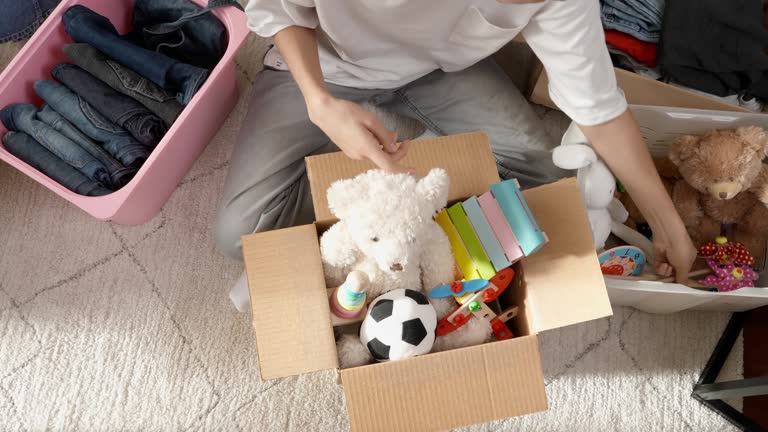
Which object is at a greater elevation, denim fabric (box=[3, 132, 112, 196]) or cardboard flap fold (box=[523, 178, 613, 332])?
denim fabric (box=[3, 132, 112, 196])

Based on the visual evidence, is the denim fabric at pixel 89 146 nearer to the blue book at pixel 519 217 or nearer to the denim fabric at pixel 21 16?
the denim fabric at pixel 21 16

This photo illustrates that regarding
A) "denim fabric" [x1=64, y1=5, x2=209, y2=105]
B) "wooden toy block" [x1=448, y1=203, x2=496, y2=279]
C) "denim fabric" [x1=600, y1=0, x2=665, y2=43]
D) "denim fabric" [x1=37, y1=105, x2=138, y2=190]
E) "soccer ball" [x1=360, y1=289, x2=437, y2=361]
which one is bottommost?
"soccer ball" [x1=360, y1=289, x2=437, y2=361]

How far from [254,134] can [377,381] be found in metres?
0.49

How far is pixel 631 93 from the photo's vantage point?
42.6 inches

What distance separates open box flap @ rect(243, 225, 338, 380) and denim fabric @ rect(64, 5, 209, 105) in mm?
446

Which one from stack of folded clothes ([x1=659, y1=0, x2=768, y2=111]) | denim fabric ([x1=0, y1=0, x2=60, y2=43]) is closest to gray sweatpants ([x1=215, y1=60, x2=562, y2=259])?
stack of folded clothes ([x1=659, y1=0, x2=768, y2=111])

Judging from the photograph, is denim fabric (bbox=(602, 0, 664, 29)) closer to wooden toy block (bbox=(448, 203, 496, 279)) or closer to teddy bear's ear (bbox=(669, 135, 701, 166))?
teddy bear's ear (bbox=(669, 135, 701, 166))

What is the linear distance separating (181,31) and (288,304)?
630 millimetres

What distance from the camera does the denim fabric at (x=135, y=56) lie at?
104 centimetres

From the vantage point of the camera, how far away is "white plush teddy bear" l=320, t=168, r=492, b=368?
27.9 inches

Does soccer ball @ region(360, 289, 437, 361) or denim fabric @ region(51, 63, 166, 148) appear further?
denim fabric @ region(51, 63, 166, 148)

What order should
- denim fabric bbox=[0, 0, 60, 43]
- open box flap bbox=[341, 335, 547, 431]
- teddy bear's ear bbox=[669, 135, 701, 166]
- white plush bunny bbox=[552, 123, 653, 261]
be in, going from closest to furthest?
open box flap bbox=[341, 335, 547, 431]
white plush bunny bbox=[552, 123, 653, 261]
teddy bear's ear bbox=[669, 135, 701, 166]
denim fabric bbox=[0, 0, 60, 43]

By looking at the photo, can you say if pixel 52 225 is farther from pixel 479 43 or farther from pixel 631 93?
pixel 631 93

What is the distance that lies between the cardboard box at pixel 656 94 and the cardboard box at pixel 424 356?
401 millimetres
